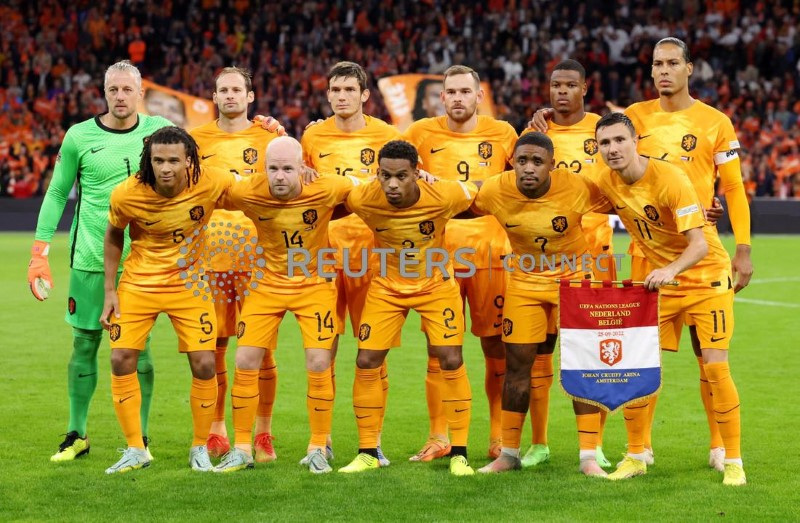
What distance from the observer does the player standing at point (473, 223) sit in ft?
22.9

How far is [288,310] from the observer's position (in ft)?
21.5

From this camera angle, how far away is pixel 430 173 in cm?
704

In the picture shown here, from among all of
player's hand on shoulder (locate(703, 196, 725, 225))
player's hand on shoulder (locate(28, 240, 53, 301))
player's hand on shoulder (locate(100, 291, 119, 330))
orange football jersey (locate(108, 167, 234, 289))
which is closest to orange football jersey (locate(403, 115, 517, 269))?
player's hand on shoulder (locate(703, 196, 725, 225))

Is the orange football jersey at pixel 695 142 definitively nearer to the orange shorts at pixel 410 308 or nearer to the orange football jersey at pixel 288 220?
the orange shorts at pixel 410 308

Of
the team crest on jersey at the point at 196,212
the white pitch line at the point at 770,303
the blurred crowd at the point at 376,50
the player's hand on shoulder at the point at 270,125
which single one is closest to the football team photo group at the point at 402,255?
the team crest on jersey at the point at 196,212

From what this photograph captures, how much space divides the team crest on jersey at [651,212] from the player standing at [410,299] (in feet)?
3.13

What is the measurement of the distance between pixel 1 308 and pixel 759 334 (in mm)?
8470

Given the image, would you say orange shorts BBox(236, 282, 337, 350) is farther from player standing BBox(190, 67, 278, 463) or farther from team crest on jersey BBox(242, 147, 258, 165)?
team crest on jersey BBox(242, 147, 258, 165)

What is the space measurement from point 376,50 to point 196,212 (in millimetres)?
22098

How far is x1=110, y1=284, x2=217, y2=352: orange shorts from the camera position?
641 centimetres

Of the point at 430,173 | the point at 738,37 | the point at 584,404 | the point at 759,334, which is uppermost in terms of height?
the point at 738,37

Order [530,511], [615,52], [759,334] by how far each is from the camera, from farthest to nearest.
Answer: [615,52], [759,334], [530,511]

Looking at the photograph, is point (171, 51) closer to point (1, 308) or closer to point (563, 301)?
point (1, 308)

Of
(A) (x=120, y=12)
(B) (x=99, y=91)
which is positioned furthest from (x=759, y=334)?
(A) (x=120, y=12)
